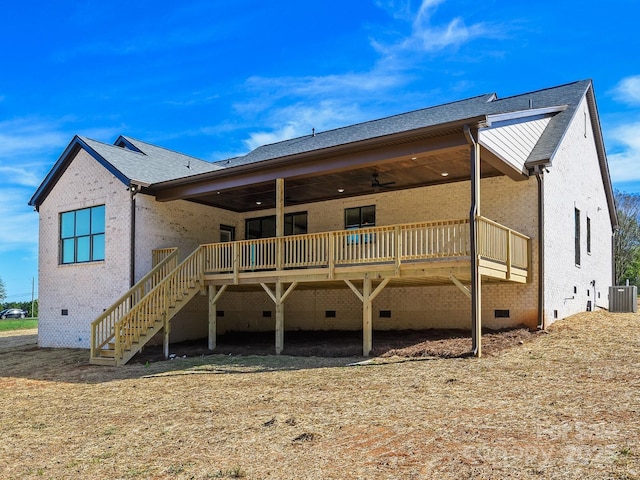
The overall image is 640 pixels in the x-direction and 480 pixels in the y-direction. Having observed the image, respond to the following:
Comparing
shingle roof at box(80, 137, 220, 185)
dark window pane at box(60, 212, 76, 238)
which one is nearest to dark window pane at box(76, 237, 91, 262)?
dark window pane at box(60, 212, 76, 238)

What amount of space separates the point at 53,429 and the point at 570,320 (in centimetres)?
1351

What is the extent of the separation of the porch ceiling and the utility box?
7383mm

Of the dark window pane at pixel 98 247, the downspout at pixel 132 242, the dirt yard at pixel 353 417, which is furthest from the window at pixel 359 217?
the dark window pane at pixel 98 247

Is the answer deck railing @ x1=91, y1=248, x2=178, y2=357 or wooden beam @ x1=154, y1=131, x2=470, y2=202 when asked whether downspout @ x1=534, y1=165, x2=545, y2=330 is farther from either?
deck railing @ x1=91, y1=248, x2=178, y2=357

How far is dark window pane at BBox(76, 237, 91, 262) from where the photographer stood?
62.7 feet

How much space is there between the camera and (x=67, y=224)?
1998 cm

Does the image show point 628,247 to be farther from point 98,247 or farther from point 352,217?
point 98,247

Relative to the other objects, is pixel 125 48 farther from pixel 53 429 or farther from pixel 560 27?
pixel 53 429

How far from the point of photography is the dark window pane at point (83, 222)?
63.4 feet

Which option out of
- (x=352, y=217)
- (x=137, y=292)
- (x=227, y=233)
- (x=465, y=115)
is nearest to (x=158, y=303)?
(x=137, y=292)

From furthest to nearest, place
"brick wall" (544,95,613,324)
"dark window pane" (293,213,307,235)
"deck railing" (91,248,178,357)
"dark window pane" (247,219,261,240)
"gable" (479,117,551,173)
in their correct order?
"dark window pane" (247,219,261,240), "dark window pane" (293,213,307,235), "deck railing" (91,248,178,357), "brick wall" (544,95,613,324), "gable" (479,117,551,173)

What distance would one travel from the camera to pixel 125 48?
23125 mm

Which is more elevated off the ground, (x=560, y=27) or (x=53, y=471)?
(x=560, y=27)

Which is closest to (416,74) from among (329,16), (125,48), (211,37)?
(329,16)
